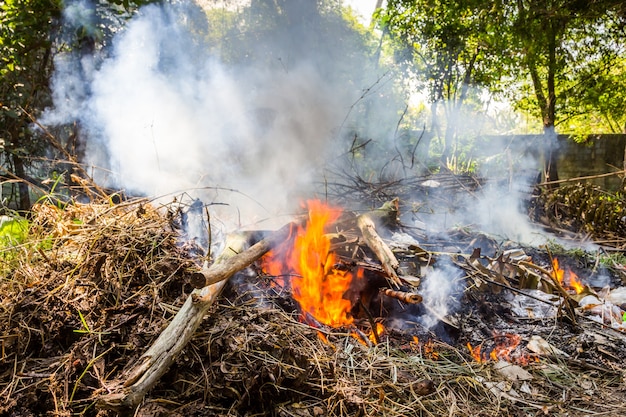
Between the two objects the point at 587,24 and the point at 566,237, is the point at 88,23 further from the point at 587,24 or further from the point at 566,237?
the point at 587,24

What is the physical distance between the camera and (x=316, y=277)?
3541 millimetres

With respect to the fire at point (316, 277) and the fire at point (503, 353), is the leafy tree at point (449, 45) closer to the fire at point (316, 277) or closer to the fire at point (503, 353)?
the fire at point (503, 353)

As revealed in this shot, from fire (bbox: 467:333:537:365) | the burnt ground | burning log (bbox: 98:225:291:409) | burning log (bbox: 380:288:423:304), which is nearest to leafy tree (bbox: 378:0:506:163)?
the burnt ground

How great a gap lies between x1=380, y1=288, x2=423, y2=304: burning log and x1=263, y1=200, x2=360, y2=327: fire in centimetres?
38

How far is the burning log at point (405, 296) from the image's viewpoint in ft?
9.81

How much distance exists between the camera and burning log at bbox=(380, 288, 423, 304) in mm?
2991

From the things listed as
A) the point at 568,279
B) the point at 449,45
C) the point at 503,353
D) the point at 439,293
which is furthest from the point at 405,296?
the point at 449,45

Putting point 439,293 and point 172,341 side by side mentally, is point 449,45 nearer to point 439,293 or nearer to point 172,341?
point 439,293

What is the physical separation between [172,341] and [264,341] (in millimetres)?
572

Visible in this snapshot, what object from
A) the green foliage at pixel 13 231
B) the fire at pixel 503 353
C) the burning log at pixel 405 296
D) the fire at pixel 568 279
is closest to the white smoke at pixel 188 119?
the green foliage at pixel 13 231

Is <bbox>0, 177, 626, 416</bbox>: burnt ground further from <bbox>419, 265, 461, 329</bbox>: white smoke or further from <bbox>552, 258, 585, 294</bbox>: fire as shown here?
<bbox>552, 258, 585, 294</bbox>: fire

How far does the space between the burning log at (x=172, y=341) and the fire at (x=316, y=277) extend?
576 mm

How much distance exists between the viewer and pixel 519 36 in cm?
889

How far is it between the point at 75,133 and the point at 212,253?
4.66 metres
